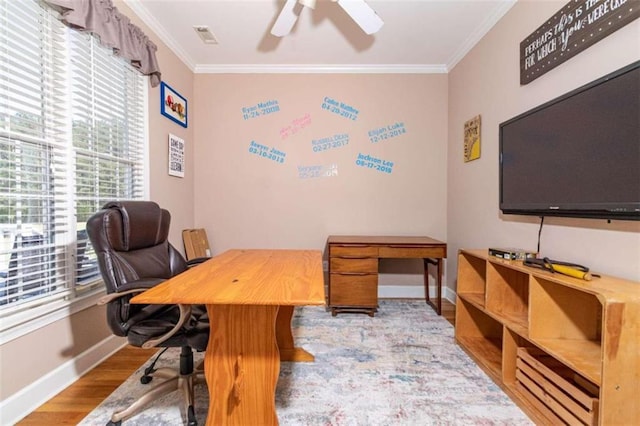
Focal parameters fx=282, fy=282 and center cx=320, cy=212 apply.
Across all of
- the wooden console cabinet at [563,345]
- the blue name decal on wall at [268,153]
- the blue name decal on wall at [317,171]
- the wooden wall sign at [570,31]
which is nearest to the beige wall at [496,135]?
the wooden wall sign at [570,31]

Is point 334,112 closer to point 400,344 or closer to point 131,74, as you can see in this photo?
point 131,74

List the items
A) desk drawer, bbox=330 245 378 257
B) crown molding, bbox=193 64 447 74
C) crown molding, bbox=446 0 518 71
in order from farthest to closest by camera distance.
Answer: crown molding, bbox=193 64 447 74
desk drawer, bbox=330 245 378 257
crown molding, bbox=446 0 518 71

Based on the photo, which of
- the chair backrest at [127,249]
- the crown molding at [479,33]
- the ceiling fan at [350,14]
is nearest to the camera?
the chair backrest at [127,249]

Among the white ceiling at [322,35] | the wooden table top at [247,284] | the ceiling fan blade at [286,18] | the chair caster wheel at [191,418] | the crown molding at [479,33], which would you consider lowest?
the chair caster wheel at [191,418]

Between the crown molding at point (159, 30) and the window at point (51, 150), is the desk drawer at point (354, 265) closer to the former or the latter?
the window at point (51, 150)

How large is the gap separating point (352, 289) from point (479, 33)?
8.54 ft

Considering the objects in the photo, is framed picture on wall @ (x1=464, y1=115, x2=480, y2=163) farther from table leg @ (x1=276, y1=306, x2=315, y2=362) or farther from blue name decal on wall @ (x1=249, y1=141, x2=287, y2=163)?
table leg @ (x1=276, y1=306, x2=315, y2=362)

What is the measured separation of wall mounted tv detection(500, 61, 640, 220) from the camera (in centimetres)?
122

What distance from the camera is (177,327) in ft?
3.89

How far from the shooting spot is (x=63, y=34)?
5.43 ft

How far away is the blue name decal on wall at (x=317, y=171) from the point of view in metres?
3.27

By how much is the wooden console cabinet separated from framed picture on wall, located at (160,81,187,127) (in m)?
2.90

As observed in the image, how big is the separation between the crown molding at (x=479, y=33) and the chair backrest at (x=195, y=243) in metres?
3.33

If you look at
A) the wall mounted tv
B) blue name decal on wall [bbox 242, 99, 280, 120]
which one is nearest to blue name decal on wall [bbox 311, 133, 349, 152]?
blue name decal on wall [bbox 242, 99, 280, 120]
